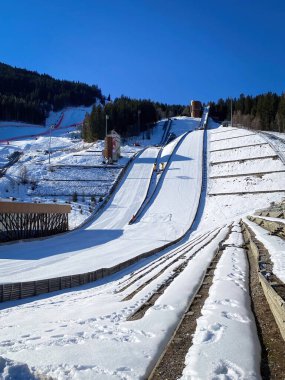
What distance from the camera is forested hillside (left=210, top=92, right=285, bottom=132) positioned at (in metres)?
88.8

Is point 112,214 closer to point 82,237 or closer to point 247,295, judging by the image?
point 82,237

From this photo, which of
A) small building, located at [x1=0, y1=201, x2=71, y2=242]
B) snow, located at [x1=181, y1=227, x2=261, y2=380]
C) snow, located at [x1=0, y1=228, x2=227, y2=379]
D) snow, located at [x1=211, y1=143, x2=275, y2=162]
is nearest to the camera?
snow, located at [x1=181, y1=227, x2=261, y2=380]

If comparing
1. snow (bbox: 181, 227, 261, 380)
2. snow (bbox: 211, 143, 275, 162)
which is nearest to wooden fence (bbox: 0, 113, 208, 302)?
snow (bbox: 181, 227, 261, 380)

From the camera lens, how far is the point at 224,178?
2095 inches

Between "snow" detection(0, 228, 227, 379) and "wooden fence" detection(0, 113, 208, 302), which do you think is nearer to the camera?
"snow" detection(0, 228, 227, 379)

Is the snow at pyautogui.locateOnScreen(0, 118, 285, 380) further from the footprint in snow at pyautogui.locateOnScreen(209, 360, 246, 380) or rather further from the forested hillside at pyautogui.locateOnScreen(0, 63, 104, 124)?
the forested hillside at pyautogui.locateOnScreen(0, 63, 104, 124)

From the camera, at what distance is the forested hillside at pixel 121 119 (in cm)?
8938

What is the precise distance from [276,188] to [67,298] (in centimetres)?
3731

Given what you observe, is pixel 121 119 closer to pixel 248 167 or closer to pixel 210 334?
pixel 248 167

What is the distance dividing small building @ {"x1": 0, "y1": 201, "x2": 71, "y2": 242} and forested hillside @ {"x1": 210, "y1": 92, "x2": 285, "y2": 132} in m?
66.0

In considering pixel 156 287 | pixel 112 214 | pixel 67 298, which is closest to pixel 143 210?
pixel 112 214

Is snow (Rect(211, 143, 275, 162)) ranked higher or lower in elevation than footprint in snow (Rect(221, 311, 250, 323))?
higher

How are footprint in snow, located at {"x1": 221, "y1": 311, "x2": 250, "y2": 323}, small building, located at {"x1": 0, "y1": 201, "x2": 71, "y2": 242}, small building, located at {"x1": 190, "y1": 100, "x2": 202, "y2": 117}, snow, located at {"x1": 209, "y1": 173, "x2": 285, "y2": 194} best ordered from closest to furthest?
1. footprint in snow, located at {"x1": 221, "y1": 311, "x2": 250, "y2": 323}
2. small building, located at {"x1": 0, "y1": 201, "x2": 71, "y2": 242}
3. snow, located at {"x1": 209, "y1": 173, "x2": 285, "y2": 194}
4. small building, located at {"x1": 190, "y1": 100, "x2": 202, "y2": 117}

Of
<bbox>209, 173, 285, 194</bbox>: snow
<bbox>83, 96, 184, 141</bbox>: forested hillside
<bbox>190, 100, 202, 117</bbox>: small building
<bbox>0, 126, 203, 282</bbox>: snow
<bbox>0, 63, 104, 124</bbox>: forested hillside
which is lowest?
<bbox>0, 126, 203, 282</bbox>: snow
